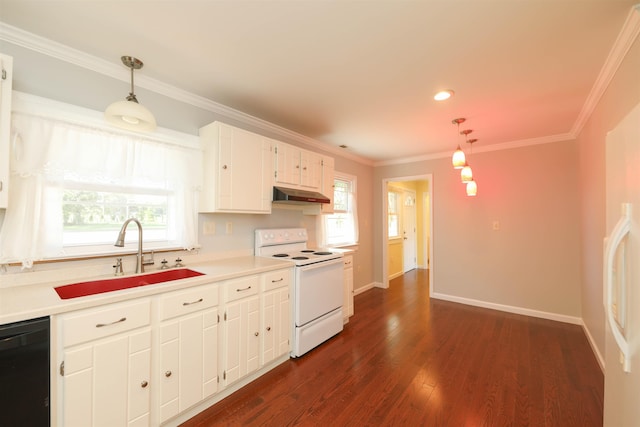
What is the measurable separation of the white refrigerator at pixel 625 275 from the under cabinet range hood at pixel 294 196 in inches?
89.6

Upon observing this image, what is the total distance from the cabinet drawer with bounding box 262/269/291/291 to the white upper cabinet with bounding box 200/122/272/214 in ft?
2.18

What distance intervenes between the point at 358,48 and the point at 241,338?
7.49 ft

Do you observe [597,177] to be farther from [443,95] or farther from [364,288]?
[364,288]

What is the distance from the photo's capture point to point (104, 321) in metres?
1.37

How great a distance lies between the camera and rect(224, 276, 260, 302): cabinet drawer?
1947 mm

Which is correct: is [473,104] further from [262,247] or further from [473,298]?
[473,298]

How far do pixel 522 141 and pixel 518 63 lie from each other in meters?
2.29

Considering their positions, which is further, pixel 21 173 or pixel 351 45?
pixel 351 45

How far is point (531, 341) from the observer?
2.87m

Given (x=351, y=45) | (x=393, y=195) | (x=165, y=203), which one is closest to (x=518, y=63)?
(x=351, y=45)

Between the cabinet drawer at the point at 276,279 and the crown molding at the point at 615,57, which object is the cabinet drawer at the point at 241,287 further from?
the crown molding at the point at 615,57

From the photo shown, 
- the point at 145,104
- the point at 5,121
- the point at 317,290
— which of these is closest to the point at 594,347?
the point at 317,290

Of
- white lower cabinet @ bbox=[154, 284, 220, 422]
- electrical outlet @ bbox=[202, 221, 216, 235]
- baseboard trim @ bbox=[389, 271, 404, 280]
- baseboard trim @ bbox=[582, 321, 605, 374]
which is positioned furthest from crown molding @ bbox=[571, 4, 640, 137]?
baseboard trim @ bbox=[389, 271, 404, 280]

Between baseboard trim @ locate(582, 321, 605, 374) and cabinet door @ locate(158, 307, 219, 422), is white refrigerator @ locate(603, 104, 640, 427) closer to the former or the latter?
baseboard trim @ locate(582, 321, 605, 374)
